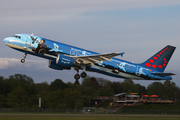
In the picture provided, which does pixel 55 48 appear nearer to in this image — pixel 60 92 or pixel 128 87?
pixel 60 92

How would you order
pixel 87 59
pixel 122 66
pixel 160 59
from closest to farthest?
pixel 87 59
pixel 122 66
pixel 160 59

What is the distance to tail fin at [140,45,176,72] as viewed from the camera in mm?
46594

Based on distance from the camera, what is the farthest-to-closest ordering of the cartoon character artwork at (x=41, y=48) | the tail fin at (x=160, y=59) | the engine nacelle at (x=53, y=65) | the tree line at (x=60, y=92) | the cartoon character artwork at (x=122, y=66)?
the tree line at (x=60, y=92) < the tail fin at (x=160, y=59) < the cartoon character artwork at (x=122, y=66) < the engine nacelle at (x=53, y=65) < the cartoon character artwork at (x=41, y=48)

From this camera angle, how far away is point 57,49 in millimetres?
39875

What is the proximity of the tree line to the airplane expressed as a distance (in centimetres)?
3093

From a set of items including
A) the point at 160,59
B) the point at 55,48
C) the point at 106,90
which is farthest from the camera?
the point at 106,90

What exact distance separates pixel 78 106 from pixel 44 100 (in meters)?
11.7

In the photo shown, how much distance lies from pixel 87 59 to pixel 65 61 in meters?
3.57

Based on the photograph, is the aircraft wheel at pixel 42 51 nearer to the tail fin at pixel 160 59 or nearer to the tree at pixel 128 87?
the tail fin at pixel 160 59

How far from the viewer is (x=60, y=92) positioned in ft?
275

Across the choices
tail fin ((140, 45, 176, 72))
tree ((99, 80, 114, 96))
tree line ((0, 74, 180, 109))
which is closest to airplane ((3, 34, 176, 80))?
tail fin ((140, 45, 176, 72))

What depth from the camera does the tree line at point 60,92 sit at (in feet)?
249

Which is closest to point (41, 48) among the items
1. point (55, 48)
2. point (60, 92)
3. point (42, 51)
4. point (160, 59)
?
point (42, 51)

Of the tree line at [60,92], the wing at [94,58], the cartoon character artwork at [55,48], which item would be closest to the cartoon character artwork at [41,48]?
the cartoon character artwork at [55,48]
